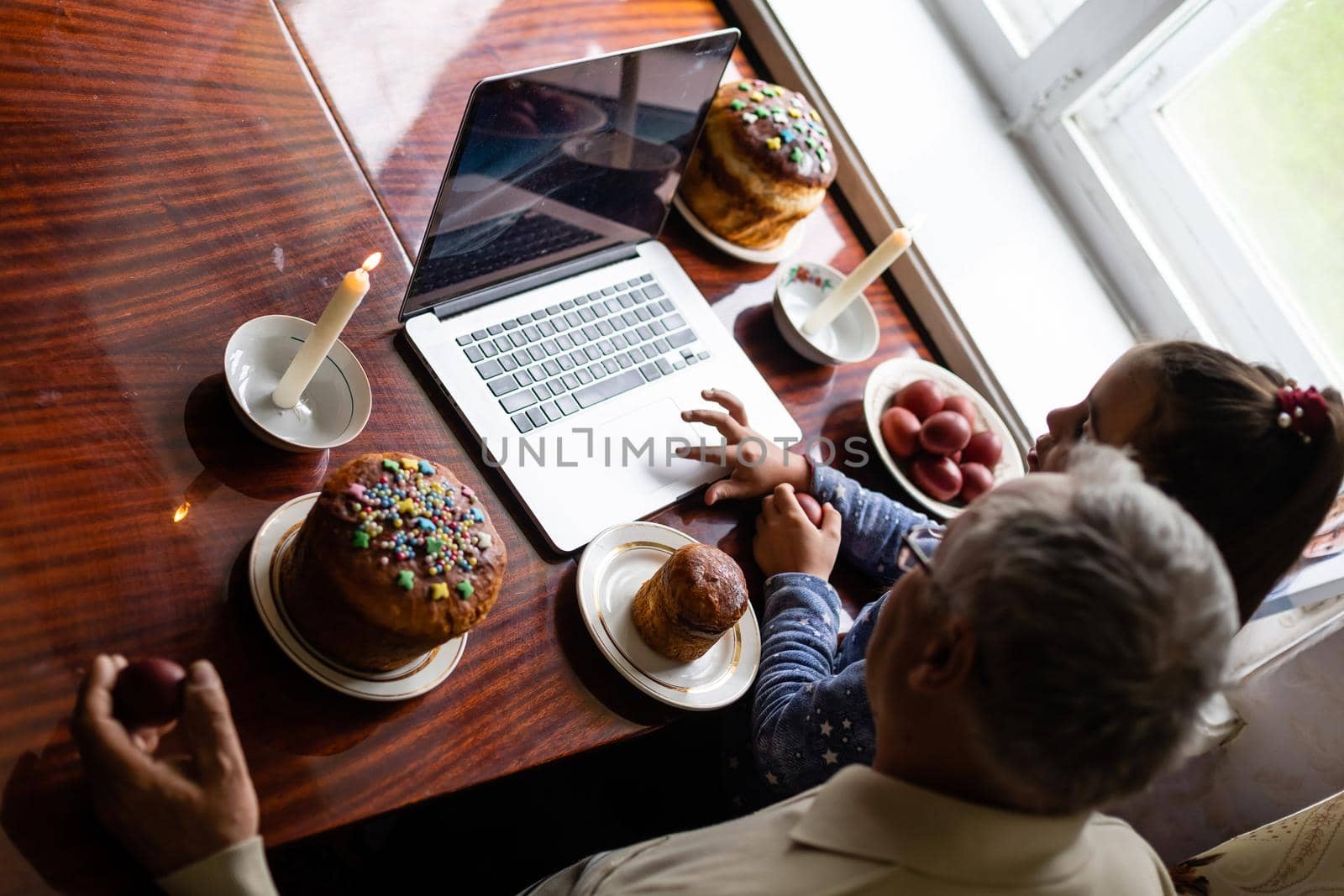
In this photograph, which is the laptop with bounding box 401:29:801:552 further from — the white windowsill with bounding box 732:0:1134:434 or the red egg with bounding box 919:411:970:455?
the white windowsill with bounding box 732:0:1134:434

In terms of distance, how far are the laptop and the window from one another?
983mm

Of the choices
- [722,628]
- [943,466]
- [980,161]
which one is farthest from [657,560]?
[980,161]

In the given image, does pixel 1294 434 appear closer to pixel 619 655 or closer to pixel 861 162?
pixel 619 655

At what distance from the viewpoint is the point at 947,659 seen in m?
0.76

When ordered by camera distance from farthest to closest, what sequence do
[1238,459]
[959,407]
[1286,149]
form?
[1286,149], [959,407], [1238,459]

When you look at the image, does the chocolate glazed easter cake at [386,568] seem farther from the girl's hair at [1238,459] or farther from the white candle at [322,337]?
the girl's hair at [1238,459]

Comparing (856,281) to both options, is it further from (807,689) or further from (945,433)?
(807,689)

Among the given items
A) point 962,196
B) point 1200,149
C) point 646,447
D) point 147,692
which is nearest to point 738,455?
point 646,447

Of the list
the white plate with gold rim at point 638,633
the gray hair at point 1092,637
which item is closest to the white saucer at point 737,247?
the white plate with gold rim at point 638,633

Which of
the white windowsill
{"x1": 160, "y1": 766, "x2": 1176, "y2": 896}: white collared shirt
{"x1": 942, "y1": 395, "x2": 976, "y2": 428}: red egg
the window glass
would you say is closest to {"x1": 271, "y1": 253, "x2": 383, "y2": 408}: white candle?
{"x1": 160, "y1": 766, "x2": 1176, "y2": 896}: white collared shirt

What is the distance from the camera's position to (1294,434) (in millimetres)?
1078

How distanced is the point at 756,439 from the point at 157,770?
80 cm

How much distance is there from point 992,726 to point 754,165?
93cm

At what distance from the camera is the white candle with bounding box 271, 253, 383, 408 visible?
908 millimetres
